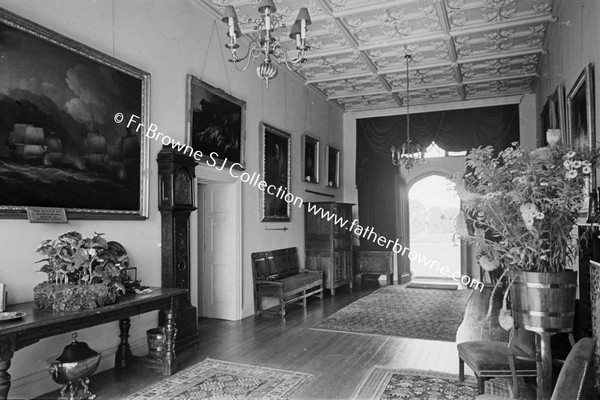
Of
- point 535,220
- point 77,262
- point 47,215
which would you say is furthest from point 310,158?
point 535,220

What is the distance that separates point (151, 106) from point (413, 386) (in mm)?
4365

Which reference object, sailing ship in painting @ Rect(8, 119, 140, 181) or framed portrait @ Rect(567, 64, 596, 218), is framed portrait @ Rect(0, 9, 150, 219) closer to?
sailing ship in painting @ Rect(8, 119, 140, 181)

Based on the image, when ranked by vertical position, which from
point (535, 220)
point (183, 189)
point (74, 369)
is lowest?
point (74, 369)

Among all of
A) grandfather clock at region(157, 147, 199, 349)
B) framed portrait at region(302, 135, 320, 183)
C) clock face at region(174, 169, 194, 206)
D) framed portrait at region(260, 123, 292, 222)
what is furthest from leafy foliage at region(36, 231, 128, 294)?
framed portrait at region(302, 135, 320, 183)

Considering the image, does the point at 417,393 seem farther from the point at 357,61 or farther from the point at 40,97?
the point at 357,61

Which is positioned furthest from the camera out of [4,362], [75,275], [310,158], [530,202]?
[310,158]

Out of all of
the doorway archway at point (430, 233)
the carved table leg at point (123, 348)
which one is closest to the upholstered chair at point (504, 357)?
the carved table leg at point (123, 348)

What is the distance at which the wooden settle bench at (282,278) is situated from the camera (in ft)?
25.8

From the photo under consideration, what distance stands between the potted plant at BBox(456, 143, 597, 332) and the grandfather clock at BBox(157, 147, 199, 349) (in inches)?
148

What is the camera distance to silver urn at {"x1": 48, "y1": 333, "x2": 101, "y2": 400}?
3.85m

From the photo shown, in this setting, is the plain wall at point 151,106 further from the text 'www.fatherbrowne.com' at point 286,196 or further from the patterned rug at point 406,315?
the patterned rug at point 406,315

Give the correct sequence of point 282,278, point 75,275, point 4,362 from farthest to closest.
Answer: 1. point 282,278
2. point 75,275
3. point 4,362

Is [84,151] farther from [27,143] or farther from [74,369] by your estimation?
[74,369]

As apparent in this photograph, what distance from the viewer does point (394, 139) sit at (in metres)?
12.5
